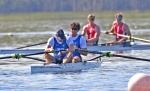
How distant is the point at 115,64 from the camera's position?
24.1 metres

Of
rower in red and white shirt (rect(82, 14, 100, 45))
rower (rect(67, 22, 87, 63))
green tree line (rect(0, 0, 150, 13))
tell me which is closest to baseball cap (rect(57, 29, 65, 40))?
rower (rect(67, 22, 87, 63))

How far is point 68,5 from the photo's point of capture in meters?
145

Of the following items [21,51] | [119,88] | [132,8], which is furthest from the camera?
[132,8]

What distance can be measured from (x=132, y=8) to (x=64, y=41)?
396 ft

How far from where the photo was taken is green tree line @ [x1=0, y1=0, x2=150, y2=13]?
461 feet

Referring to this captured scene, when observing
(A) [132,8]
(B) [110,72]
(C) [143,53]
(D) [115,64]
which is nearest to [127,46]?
(C) [143,53]

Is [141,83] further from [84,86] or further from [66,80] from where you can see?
[66,80]

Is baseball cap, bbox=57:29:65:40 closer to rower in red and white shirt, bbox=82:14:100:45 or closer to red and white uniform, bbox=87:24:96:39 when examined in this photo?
rower in red and white shirt, bbox=82:14:100:45

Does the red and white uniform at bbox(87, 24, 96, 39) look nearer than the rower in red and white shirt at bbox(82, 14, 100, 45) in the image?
No

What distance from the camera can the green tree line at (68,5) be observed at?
140375 mm

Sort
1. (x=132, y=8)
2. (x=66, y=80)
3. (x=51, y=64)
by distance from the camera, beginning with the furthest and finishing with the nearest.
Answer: (x=132, y=8) < (x=51, y=64) < (x=66, y=80)

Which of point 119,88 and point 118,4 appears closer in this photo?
point 119,88

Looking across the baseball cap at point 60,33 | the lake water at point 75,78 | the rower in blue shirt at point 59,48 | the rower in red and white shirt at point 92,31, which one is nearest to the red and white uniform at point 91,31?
the rower in red and white shirt at point 92,31

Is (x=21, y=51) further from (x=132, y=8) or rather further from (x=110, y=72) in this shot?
(x=132, y=8)
